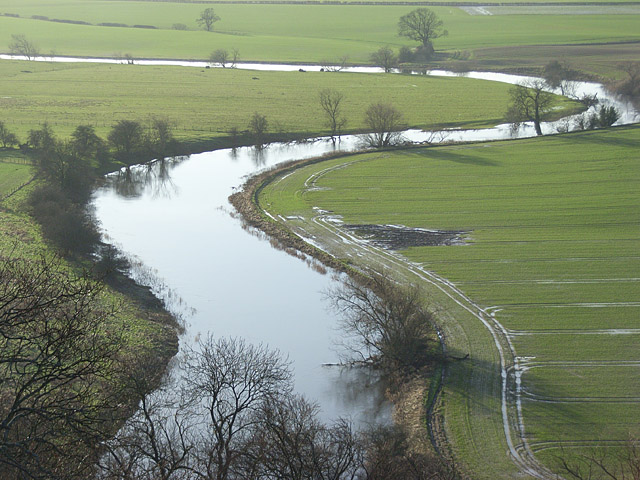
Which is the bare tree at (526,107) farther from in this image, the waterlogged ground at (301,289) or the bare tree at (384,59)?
the bare tree at (384,59)

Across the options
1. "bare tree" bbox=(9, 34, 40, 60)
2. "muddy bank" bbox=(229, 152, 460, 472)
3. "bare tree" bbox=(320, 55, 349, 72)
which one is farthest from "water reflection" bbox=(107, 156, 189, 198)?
"bare tree" bbox=(9, 34, 40, 60)

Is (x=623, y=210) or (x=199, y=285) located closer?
(x=199, y=285)

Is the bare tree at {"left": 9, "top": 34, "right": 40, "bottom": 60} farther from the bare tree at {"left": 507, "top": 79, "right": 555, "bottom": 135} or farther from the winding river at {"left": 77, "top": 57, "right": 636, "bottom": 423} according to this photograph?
the bare tree at {"left": 507, "top": 79, "right": 555, "bottom": 135}

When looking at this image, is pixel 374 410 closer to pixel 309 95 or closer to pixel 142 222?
pixel 142 222

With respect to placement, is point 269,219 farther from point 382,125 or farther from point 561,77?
point 561,77

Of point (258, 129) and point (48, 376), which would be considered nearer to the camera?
point (48, 376)

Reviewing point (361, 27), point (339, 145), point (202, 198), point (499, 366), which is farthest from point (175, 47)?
point (499, 366)

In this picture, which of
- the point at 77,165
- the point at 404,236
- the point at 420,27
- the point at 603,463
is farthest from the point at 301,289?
the point at 420,27

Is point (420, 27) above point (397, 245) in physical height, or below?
above
